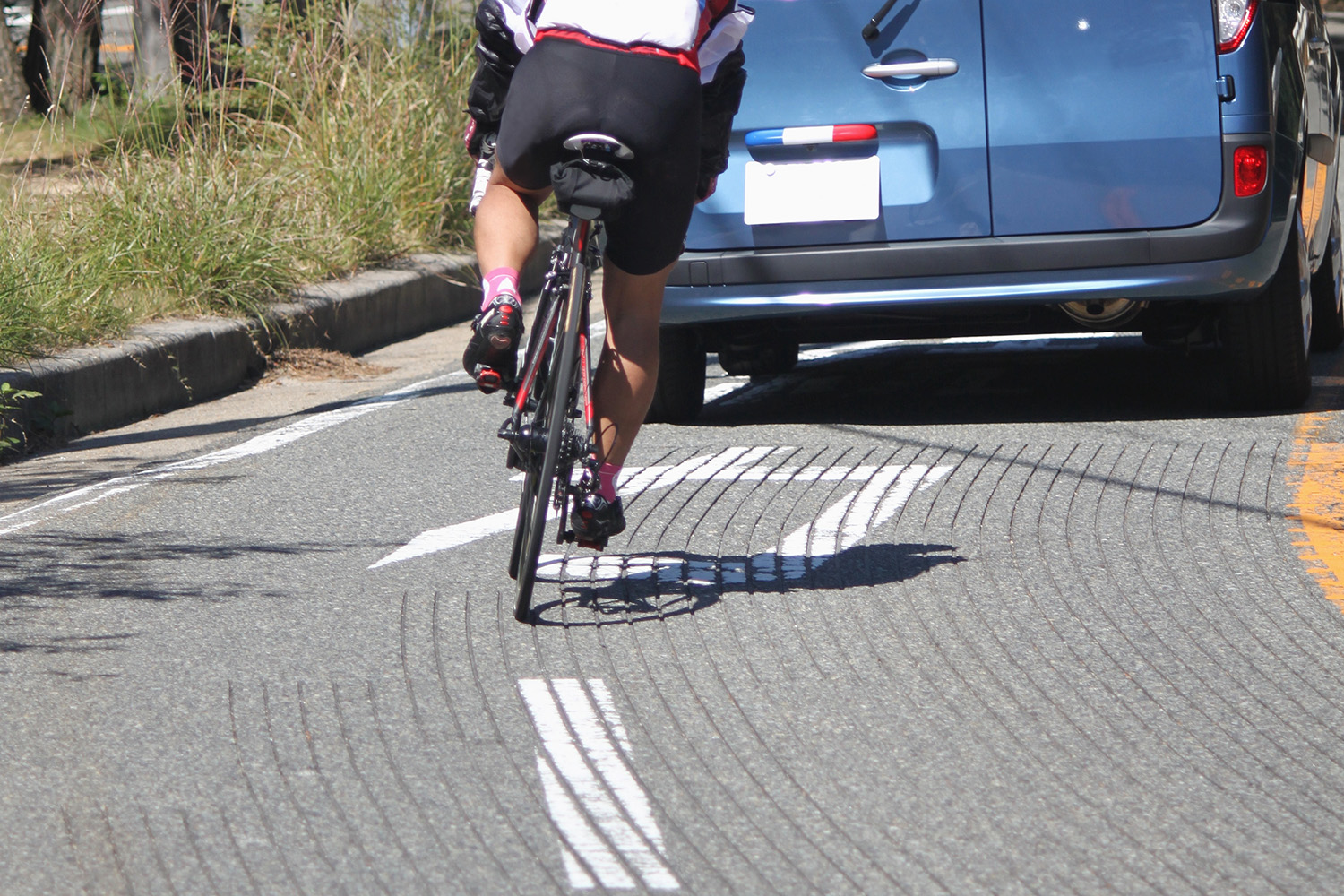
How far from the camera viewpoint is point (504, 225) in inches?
157

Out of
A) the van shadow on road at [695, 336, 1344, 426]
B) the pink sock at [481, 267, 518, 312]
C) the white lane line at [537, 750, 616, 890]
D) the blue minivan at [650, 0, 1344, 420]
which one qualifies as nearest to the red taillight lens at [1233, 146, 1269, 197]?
the blue minivan at [650, 0, 1344, 420]

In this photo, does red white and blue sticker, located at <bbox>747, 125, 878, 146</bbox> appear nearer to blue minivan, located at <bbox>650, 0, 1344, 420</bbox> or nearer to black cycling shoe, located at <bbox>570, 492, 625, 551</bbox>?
blue minivan, located at <bbox>650, 0, 1344, 420</bbox>

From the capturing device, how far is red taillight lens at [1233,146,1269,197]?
5.65 meters

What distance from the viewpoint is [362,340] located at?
8.94 meters

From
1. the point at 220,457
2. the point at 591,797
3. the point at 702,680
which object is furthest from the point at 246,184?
the point at 591,797

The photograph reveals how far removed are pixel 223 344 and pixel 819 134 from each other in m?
3.04

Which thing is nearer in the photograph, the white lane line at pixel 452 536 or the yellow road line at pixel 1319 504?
the yellow road line at pixel 1319 504

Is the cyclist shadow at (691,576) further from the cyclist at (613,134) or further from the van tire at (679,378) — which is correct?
the van tire at (679,378)

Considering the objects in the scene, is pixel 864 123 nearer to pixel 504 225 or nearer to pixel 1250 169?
pixel 1250 169

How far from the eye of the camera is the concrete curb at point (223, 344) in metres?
6.58

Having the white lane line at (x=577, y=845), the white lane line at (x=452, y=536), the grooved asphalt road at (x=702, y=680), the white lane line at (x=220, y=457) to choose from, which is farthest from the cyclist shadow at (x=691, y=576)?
the white lane line at (x=220, y=457)

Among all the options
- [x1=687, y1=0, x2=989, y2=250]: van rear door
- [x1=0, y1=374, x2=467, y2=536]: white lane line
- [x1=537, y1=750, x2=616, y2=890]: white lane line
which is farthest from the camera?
[x1=687, y1=0, x2=989, y2=250]: van rear door

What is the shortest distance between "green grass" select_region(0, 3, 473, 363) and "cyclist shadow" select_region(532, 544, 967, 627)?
9.79ft

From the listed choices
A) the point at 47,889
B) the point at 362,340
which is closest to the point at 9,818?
the point at 47,889
